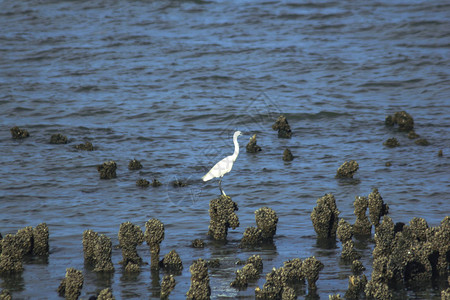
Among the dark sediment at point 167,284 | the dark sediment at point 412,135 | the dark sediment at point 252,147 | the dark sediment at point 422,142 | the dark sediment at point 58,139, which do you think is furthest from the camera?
the dark sediment at point 58,139

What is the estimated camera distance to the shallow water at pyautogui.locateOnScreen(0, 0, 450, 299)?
1299cm

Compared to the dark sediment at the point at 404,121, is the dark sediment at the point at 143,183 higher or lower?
lower

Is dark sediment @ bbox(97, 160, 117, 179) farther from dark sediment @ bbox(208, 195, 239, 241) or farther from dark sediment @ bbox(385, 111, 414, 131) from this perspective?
dark sediment @ bbox(385, 111, 414, 131)

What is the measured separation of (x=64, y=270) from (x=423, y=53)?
20.7m

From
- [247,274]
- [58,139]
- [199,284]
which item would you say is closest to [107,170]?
[58,139]

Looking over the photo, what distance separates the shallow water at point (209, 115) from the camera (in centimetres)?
1299

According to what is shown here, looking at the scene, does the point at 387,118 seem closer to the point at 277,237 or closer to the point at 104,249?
the point at 277,237

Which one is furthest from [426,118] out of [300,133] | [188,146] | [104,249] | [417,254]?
[104,249]

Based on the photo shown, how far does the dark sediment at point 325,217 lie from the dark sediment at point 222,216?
1.38 m

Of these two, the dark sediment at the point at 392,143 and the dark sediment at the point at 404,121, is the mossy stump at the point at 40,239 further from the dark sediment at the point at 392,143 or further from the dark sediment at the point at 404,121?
the dark sediment at the point at 404,121

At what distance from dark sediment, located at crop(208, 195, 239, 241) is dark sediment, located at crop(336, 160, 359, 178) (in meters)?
4.60

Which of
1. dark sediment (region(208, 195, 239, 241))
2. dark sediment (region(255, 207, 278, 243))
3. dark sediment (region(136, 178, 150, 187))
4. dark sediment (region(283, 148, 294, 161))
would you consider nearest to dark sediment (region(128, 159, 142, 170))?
dark sediment (region(136, 178, 150, 187))

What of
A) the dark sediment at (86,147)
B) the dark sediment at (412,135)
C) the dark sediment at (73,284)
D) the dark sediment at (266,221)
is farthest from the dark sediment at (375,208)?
the dark sediment at (86,147)

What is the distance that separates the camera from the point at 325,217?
469 inches
